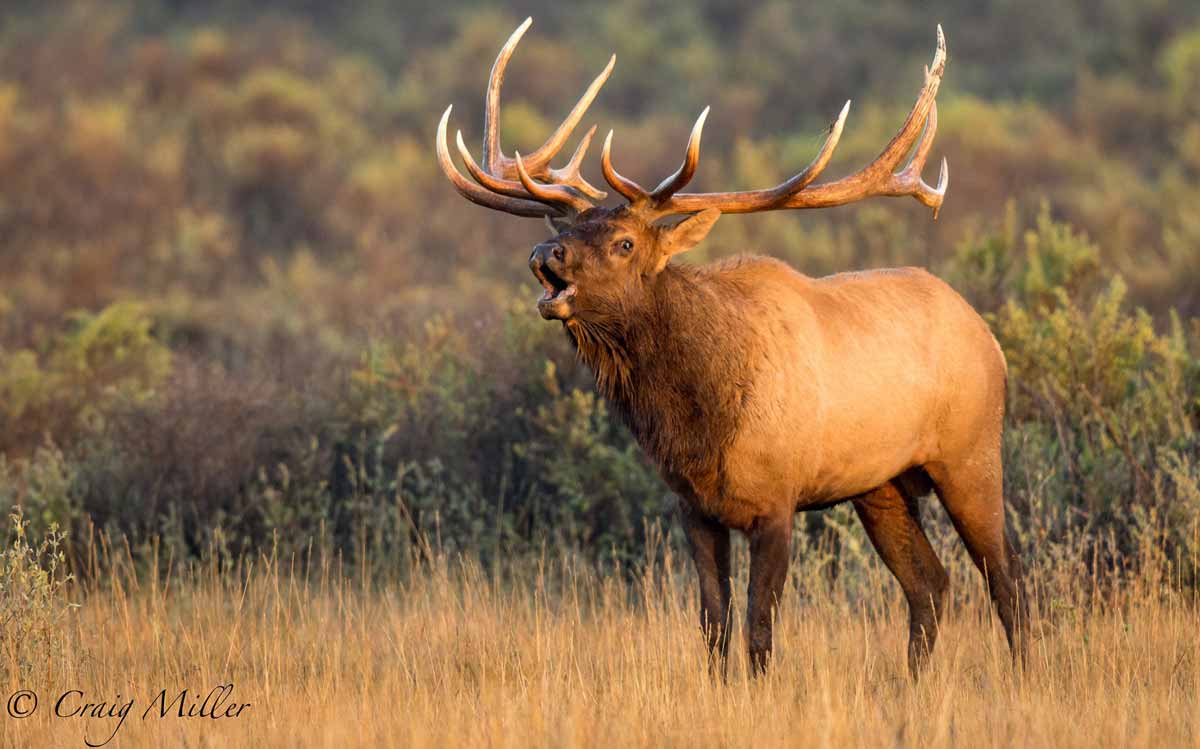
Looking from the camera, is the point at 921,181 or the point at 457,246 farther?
the point at 457,246

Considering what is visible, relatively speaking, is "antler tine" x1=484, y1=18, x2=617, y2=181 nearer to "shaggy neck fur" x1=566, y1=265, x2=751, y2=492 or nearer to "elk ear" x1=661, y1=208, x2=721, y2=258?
"elk ear" x1=661, y1=208, x2=721, y2=258

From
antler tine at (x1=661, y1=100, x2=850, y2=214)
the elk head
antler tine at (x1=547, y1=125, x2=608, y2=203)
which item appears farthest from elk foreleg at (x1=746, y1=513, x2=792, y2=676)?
antler tine at (x1=547, y1=125, x2=608, y2=203)

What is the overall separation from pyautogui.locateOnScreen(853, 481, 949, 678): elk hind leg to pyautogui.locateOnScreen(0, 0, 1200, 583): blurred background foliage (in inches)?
35.0

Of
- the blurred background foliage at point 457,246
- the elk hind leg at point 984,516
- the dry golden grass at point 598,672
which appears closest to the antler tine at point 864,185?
the elk hind leg at point 984,516

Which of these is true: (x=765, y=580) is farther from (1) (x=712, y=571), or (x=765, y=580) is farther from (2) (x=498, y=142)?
(2) (x=498, y=142)

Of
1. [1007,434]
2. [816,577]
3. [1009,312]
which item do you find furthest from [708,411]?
[1009,312]

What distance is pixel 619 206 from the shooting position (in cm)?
640

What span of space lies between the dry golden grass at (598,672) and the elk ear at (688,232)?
1533mm

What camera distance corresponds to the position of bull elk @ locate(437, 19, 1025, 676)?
6242 millimetres

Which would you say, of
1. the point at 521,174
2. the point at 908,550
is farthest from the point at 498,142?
the point at 908,550

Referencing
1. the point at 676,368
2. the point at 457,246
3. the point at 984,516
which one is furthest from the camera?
the point at 457,246

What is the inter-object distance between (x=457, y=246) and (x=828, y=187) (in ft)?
48.0

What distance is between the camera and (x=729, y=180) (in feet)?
74.6
